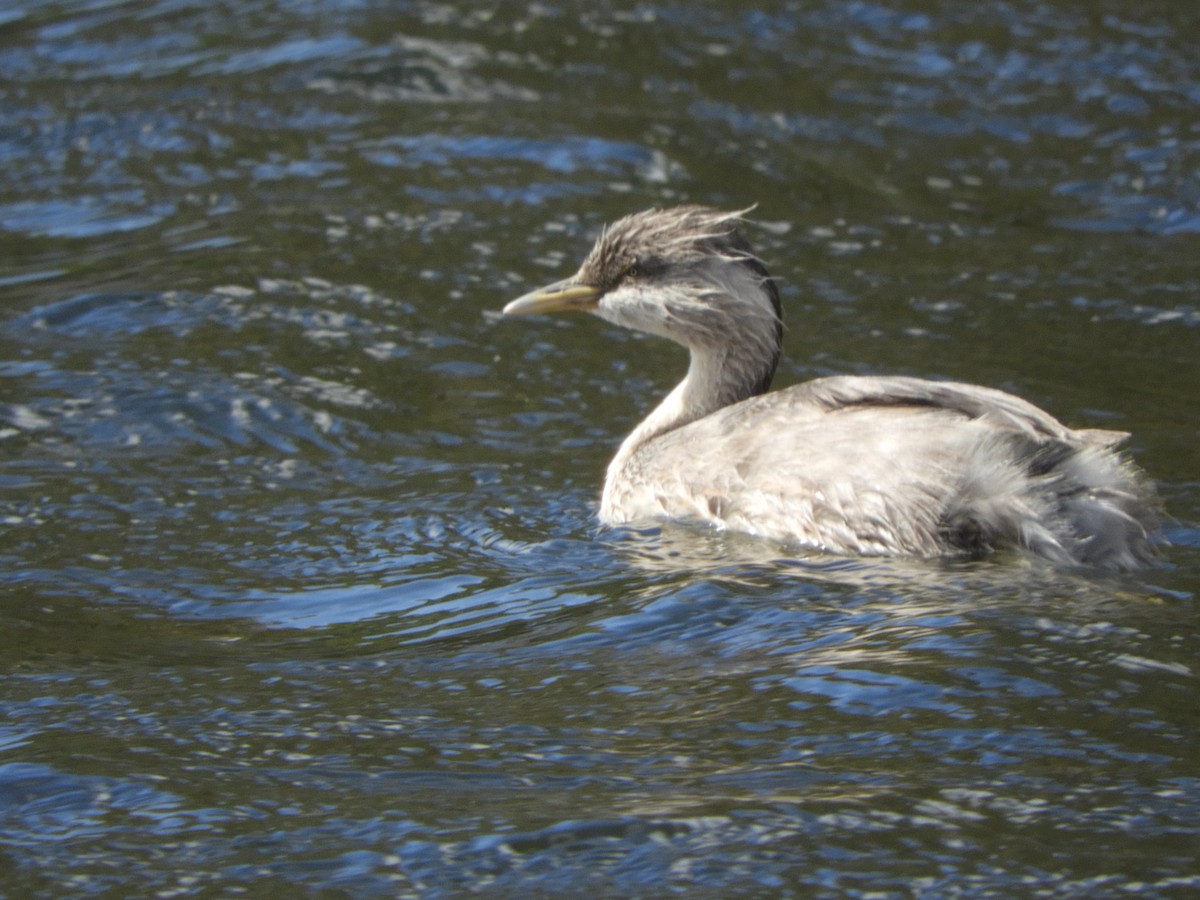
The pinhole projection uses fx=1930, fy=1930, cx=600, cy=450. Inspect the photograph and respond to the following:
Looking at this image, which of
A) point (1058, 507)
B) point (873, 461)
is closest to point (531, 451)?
point (873, 461)

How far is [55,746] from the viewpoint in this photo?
5.13 metres

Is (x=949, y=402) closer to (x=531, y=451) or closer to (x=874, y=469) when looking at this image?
(x=874, y=469)

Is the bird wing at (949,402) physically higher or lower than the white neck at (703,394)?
higher

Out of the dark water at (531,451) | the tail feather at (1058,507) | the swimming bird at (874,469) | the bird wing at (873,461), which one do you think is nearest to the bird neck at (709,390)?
the swimming bird at (874,469)

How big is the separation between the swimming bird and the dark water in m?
0.15

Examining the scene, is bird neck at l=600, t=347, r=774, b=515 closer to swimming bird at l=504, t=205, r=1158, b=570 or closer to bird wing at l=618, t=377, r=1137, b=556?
swimming bird at l=504, t=205, r=1158, b=570

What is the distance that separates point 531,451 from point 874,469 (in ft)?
7.19

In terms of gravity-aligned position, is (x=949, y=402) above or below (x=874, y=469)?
above

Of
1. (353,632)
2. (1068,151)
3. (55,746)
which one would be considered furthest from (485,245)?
(55,746)

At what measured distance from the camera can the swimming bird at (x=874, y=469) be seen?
5977 mm

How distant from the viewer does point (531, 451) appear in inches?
314

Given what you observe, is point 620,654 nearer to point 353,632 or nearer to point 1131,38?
point 353,632

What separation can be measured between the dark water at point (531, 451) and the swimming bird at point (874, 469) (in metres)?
0.15

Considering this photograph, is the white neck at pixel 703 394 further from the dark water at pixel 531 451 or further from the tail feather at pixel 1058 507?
the tail feather at pixel 1058 507
